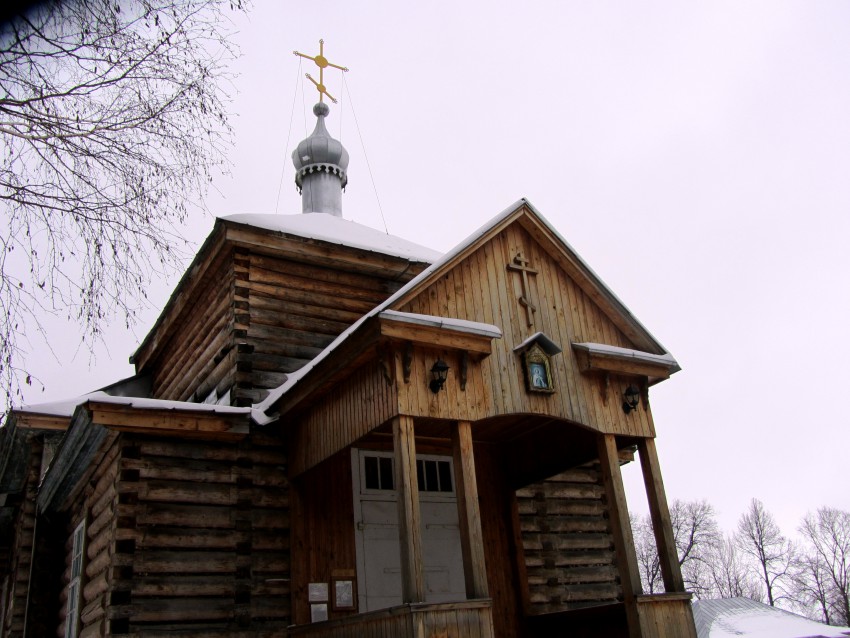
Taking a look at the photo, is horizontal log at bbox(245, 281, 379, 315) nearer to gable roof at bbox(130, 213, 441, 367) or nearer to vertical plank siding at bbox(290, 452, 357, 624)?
gable roof at bbox(130, 213, 441, 367)

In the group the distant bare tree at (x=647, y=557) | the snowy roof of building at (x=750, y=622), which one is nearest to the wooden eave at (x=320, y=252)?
the snowy roof of building at (x=750, y=622)

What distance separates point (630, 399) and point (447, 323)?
289 cm

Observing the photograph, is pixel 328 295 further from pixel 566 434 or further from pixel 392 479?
pixel 566 434

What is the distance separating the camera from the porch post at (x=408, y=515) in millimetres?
7328

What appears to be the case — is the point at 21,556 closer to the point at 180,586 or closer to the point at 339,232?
the point at 180,586

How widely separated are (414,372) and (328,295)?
4630 millimetres

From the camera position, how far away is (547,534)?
11633mm

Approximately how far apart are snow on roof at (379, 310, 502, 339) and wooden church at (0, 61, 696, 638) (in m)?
0.02

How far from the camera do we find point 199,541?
30.8ft

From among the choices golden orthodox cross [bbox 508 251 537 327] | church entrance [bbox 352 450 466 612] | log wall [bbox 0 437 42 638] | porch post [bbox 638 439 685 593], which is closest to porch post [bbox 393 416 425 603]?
golden orthodox cross [bbox 508 251 537 327]

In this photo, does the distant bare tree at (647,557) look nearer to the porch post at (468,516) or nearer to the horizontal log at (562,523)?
the horizontal log at (562,523)

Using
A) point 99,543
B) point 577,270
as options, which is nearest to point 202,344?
point 99,543

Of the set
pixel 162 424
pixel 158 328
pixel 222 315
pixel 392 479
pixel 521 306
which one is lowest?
pixel 392 479

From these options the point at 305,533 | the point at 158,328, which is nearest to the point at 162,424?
the point at 305,533
